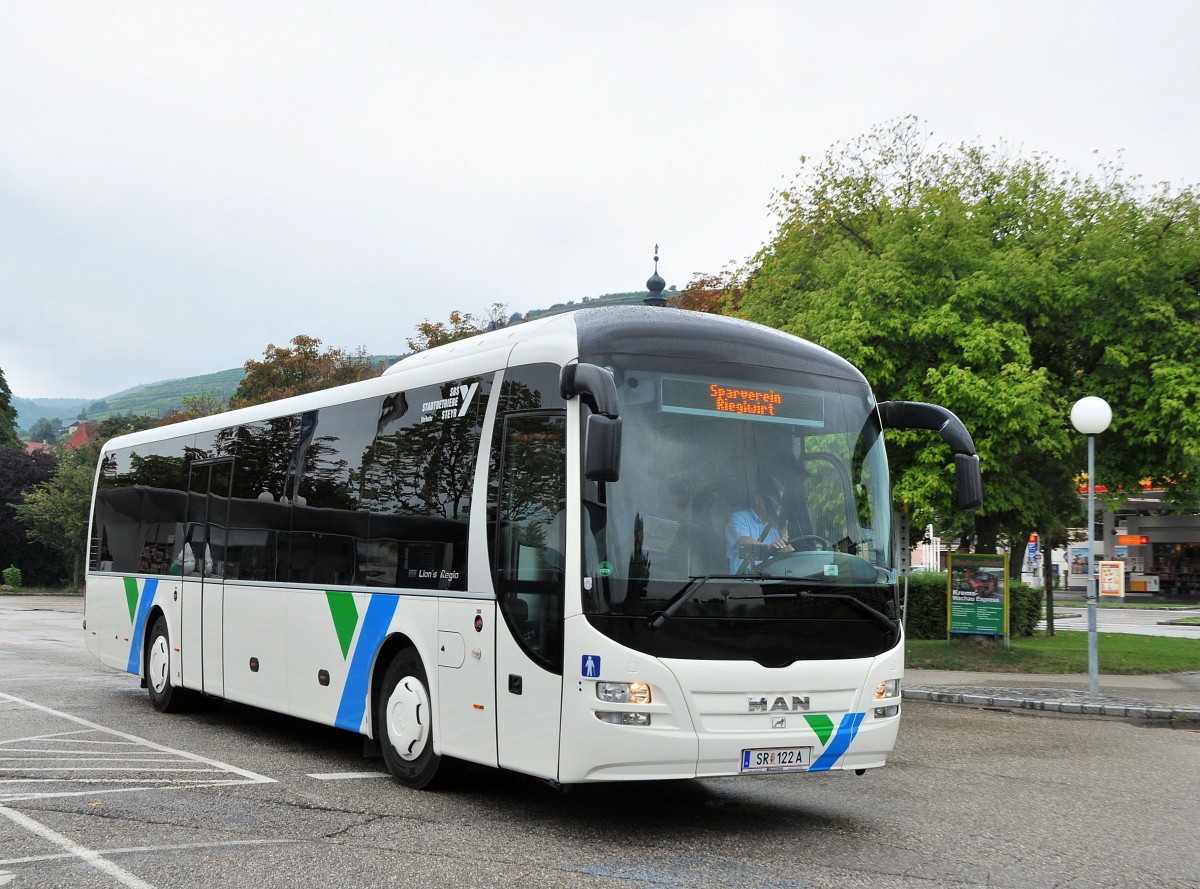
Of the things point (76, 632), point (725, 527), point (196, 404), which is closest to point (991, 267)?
point (725, 527)

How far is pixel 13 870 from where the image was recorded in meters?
6.39

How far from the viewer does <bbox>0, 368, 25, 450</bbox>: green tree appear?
83.0m

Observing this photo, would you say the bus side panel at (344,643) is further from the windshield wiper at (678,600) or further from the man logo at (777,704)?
the man logo at (777,704)

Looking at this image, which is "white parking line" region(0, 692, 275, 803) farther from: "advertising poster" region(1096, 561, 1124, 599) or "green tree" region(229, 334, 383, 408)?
"green tree" region(229, 334, 383, 408)

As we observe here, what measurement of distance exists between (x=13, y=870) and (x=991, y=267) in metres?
17.7

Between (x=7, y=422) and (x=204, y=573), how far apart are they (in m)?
79.9

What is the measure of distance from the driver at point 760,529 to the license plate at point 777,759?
1053mm

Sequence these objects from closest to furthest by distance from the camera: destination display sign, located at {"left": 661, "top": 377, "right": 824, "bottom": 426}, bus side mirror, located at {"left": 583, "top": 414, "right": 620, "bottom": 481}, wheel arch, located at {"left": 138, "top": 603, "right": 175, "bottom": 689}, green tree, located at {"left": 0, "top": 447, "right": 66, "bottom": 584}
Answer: bus side mirror, located at {"left": 583, "top": 414, "right": 620, "bottom": 481} → destination display sign, located at {"left": 661, "top": 377, "right": 824, "bottom": 426} → wheel arch, located at {"left": 138, "top": 603, "right": 175, "bottom": 689} → green tree, located at {"left": 0, "top": 447, "right": 66, "bottom": 584}

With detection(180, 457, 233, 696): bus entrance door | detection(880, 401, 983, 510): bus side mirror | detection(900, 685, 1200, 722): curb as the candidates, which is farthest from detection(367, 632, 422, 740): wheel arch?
detection(900, 685, 1200, 722): curb

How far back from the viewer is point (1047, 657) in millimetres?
22297

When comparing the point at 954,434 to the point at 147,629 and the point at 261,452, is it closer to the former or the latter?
the point at 261,452

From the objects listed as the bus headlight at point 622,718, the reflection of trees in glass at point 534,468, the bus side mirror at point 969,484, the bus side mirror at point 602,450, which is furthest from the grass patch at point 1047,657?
the bus side mirror at point 602,450

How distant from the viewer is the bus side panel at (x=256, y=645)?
11148 millimetres

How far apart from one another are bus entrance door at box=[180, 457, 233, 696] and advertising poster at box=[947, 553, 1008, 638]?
42.8ft
